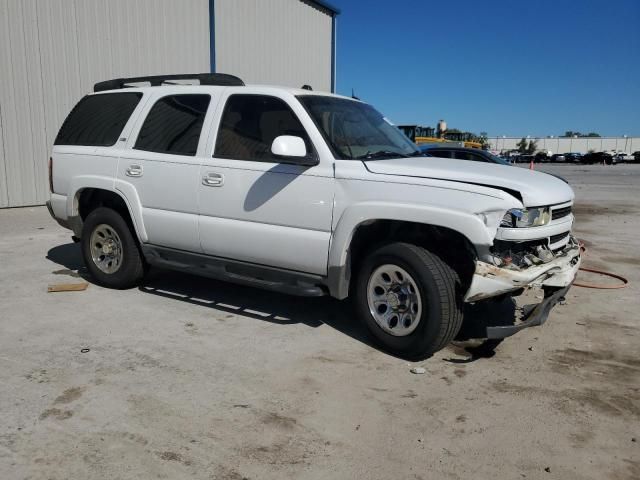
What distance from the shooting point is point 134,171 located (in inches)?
215

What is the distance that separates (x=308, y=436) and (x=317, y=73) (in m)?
18.6

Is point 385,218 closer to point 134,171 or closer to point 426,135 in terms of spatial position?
point 134,171

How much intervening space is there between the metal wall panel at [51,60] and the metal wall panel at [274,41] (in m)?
2.22

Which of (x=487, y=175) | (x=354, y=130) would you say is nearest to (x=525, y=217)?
(x=487, y=175)

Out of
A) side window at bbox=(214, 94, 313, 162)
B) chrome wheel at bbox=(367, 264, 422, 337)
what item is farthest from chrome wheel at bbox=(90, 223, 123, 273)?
chrome wheel at bbox=(367, 264, 422, 337)

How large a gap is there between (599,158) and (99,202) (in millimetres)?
62516

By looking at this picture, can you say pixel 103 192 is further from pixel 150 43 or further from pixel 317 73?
pixel 317 73

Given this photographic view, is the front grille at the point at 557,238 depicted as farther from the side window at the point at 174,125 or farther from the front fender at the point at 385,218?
the side window at the point at 174,125

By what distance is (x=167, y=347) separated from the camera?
4.44m

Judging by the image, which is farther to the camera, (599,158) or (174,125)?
(599,158)

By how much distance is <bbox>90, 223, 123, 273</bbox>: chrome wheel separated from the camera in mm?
5902

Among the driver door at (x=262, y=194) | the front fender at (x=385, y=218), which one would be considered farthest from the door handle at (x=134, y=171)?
the front fender at (x=385, y=218)

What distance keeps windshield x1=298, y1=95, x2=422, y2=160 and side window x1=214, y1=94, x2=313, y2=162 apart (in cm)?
20

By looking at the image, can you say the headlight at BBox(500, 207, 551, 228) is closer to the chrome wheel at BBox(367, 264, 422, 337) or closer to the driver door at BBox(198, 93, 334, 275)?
the chrome wheel at BBox(367, 264, 422, 337)
